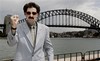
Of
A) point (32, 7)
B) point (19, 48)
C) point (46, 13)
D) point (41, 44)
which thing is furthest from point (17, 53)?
point (46, 13)

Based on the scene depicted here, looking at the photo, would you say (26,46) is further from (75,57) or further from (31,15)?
(75,57)

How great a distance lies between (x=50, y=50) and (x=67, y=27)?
292 feet

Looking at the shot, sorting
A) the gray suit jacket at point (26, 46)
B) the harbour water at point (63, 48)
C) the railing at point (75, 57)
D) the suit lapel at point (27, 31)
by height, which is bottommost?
the harbour water at point (63, 48)

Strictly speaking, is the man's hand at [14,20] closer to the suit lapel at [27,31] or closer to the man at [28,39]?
the man at [28,39]

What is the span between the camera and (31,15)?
2.76m

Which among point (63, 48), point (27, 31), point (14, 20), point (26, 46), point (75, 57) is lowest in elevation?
point (63, 48)

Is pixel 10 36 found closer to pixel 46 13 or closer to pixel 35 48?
pixel 35 48

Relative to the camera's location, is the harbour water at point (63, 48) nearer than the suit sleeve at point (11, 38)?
No

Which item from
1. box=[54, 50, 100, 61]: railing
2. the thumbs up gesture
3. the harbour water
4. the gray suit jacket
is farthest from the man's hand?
the harbour water

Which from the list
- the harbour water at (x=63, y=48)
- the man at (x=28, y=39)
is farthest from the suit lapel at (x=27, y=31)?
the harbour water at (x=63, y=48)

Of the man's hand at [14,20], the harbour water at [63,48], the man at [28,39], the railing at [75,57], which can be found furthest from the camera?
the harbour water at [63,48]

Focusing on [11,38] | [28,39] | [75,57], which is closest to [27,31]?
[28,39]

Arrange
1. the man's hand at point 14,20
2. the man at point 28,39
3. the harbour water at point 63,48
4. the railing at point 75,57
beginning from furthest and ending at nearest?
the harbour water at point 63,48 < the railing at point 75,57 < the man at point 28,39 < the man's hand at point 14,20

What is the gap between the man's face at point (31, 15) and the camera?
2.76m
